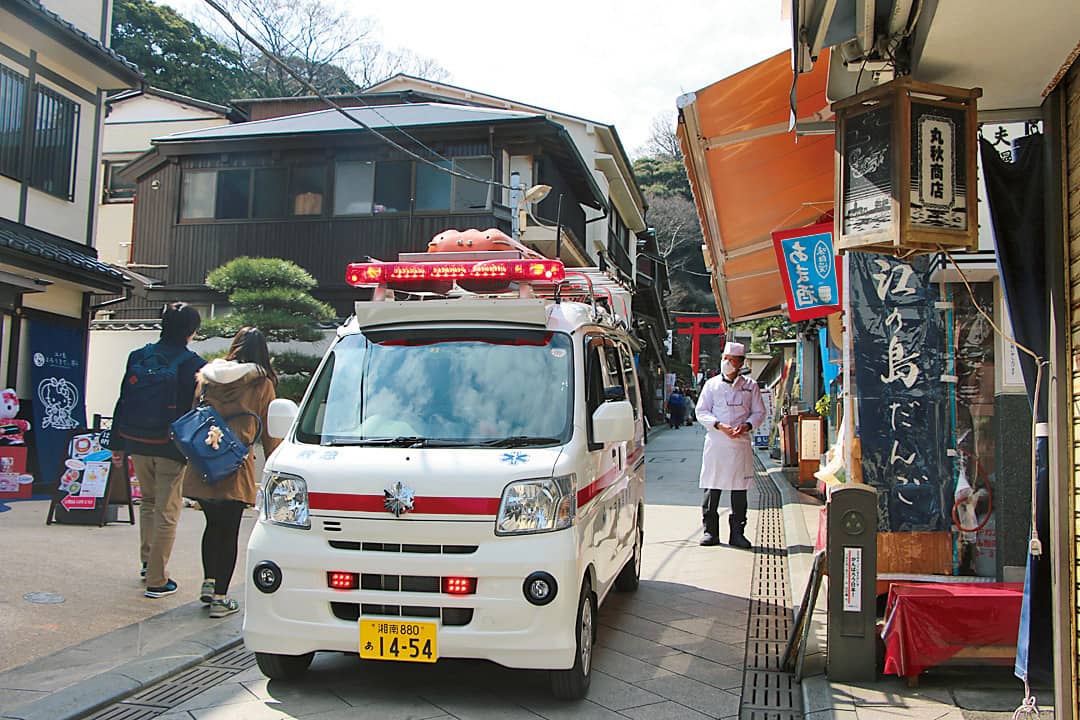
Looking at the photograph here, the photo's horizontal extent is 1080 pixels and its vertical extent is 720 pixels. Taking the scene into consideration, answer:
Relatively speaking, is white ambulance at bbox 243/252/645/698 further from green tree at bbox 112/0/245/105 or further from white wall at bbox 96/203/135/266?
green tree at bbox 112/0/245/105

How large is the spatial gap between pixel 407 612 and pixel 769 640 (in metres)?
3.06

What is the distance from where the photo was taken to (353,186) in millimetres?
21344

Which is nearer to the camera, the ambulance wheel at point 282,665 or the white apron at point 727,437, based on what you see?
the ambulance wheel at point 282,665

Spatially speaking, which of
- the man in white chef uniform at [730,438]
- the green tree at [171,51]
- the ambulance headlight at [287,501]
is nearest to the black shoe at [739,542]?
the man in white chef uniform at [730,438]

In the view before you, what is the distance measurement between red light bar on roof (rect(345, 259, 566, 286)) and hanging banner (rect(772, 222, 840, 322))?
346 centimetres

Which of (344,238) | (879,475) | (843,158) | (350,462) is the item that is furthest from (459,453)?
(344,238)

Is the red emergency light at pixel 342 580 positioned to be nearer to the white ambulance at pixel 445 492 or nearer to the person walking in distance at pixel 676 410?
the white ambulance at pixel 445 492

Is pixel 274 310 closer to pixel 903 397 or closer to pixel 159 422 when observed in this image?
pixel 159 422

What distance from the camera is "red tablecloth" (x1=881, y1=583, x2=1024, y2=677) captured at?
5023mm

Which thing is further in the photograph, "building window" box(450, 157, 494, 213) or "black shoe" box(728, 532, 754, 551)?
"building window" box(450, 157, 494, 213)

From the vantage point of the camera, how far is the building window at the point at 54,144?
13.3 metres

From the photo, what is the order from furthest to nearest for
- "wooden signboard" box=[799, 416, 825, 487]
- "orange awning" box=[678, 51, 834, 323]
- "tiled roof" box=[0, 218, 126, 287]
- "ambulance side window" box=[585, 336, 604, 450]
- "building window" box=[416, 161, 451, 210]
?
1. "building window" box=[416, 161, 451, 210]
2. "wooden signboard" box=[799, 416, 825, 487]
3. "tiled roof" box=[0, 218, 126, 287]
4. "orange awning" box=[678, 51, 834, 323]
5. "ambulance side window" box=[585, 336, 604, 450]

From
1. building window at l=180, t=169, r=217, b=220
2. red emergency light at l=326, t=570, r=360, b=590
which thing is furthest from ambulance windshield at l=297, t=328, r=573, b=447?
building window at l=180, t=169, r=217, b=220

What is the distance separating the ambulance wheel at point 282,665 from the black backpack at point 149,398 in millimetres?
2239
